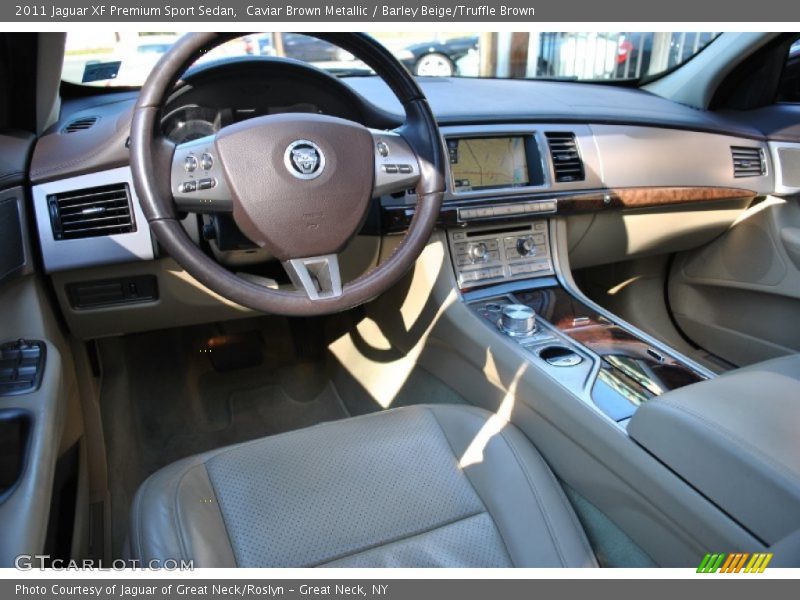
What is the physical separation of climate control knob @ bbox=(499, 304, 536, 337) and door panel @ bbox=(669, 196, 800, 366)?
120 cm

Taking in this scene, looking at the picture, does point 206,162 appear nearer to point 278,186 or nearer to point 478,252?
point 278,186

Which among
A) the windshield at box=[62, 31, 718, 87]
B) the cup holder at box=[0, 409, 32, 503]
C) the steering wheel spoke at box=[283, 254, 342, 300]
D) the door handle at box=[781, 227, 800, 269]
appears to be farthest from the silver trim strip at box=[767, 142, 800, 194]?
the cup holder at box=[0, 409, 32, 503]

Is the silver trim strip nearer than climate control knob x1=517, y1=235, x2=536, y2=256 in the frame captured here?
No

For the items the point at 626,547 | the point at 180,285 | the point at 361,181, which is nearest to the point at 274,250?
the point at 361,181

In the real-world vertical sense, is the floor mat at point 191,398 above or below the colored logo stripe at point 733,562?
below

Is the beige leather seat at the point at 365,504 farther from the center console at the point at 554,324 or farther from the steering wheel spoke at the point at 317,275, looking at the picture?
the steering wheel spoke at the point at 317,275

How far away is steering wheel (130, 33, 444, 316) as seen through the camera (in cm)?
108

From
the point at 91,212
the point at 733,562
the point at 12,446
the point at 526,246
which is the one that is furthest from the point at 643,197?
the point at 12,446

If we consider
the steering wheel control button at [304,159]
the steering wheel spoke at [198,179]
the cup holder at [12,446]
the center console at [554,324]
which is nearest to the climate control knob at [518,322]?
the center console at [554,324]

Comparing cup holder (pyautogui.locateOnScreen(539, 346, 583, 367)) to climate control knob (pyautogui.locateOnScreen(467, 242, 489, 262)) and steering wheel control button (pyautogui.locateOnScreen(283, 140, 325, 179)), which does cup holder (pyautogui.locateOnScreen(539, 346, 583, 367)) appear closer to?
climate control knob (pyautogui.locateOnScreen(467, 242, 489, 262))

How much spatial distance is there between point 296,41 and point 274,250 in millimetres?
561

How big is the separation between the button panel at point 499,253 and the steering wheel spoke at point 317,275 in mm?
589

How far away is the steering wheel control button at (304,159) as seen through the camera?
3.75 ft

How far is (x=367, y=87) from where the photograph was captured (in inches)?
73.1
